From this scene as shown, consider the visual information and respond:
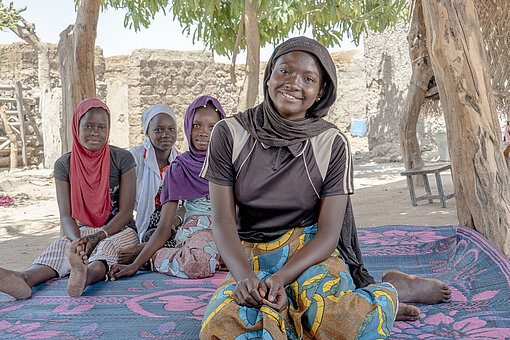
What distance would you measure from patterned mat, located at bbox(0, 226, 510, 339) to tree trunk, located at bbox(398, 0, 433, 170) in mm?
3310

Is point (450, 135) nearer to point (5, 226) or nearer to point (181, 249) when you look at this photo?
point (181, 249)

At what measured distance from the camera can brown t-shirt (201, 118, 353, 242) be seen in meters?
1.95

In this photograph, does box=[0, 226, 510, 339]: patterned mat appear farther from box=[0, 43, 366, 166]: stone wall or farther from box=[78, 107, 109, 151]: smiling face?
box=[0, 43, 366, 166]: stone wall

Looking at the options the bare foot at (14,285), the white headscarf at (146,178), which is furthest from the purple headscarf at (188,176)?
the bare foot at (14,285)

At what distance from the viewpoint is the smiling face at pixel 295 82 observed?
1.94 metres

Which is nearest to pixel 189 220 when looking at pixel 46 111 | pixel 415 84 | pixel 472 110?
pixel 472 110

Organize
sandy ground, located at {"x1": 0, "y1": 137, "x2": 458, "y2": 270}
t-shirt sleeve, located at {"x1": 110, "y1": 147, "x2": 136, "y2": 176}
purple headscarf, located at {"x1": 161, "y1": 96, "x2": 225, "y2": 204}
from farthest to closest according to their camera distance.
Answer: sandy ground, located at {"x1": 0, "y1": 137, "x2": 458, "y2": 270} < t-shirt sleeve, located at {"x1": 110, "y1": 147, "x2": 136, "y2": 176} < purple headscarf, located at {"x1": 161, "y1": 96, "x2": 225, "y2": 204}

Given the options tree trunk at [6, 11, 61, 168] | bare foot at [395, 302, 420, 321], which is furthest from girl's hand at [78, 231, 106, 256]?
tree trunk at [6, 11, 61, 168]

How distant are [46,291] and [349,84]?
50.3ft

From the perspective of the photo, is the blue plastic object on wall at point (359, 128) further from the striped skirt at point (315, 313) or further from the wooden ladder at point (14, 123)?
the striped skirt at point (315, 313)

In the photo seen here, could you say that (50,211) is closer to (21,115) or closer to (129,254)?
(129,254)

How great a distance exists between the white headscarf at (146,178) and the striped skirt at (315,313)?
166 cm

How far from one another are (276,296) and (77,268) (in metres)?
1.20

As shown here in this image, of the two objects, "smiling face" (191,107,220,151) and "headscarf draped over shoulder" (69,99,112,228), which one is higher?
"smiling face" (191,107,220,151)
